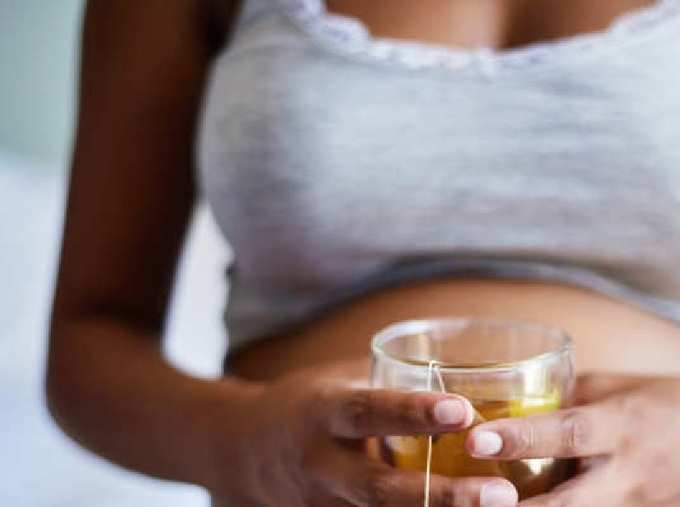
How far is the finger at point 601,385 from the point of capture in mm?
531

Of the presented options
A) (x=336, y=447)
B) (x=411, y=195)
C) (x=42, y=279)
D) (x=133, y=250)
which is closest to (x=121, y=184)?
(x=133, y=250)

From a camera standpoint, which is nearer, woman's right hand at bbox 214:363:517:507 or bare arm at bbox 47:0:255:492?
woman's right hand at bbox 214:363:517:507

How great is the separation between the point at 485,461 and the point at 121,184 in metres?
0.44

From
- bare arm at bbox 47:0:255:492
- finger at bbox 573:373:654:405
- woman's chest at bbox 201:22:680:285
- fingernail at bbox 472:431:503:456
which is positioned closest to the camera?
fingernail at bbox 472:431:503:456

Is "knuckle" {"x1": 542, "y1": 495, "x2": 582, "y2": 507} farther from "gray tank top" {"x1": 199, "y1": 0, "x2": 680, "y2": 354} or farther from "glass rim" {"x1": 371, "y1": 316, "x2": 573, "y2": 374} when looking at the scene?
"gray tank top" {"x1": 199, "y1": 0, "x2": 680, "y2": 354}

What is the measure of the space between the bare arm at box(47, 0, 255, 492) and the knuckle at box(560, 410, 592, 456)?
379mm

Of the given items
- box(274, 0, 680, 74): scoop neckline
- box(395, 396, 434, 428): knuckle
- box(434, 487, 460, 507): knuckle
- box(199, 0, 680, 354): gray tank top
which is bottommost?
box(434, 487, 460, 507): knuckle

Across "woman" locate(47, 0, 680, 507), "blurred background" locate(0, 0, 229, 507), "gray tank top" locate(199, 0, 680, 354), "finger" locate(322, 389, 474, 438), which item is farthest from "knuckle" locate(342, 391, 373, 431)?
"blurred background" locate(0, 0, 229, 507)

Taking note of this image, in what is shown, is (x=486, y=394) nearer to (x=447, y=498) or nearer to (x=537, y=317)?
(x=447, y=498)

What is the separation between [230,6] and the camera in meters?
0.79

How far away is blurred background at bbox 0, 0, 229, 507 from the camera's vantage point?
1219mm

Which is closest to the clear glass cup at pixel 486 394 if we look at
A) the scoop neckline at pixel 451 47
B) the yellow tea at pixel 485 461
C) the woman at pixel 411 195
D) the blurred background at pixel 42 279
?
the yellow tea at pixel 485 461

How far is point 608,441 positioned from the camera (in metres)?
0.48

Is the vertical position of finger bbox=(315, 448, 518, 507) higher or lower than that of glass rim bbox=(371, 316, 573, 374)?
lower
